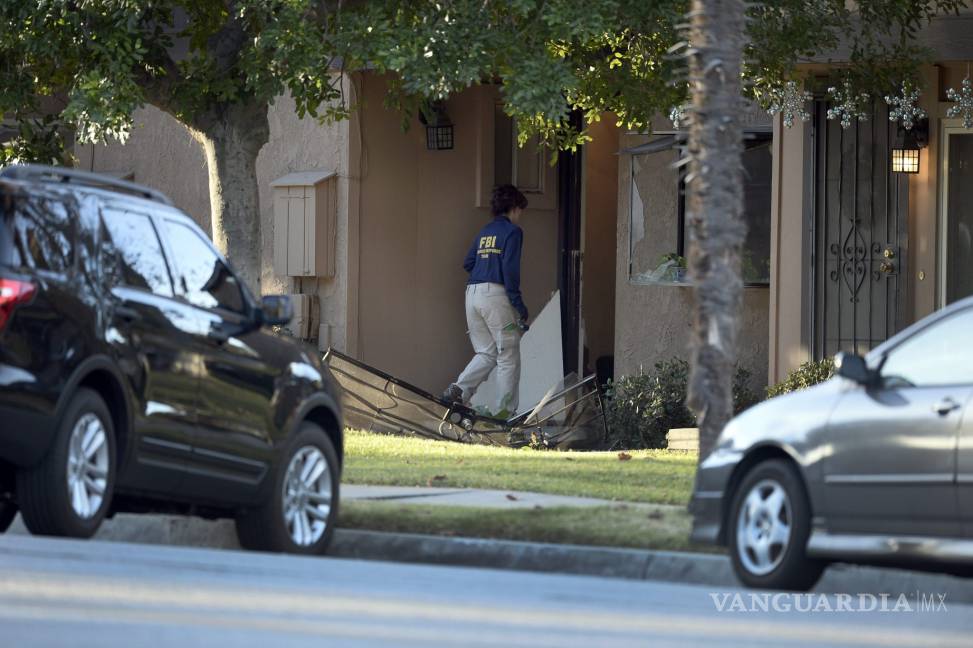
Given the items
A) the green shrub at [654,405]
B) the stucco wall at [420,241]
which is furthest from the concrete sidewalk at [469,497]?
the stucco wall at [420,241]

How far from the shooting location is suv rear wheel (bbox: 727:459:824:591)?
7.39m

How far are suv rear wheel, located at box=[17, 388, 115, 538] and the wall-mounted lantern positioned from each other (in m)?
9.44

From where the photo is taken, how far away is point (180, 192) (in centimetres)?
2134

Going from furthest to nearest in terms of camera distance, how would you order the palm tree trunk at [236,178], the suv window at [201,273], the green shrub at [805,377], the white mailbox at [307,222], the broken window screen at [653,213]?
the white mailbox at [307,222] → the broken window screen at [653,213] → the green shrub at [805,377] → the palm tree trunk at [236,178] → the suv window at [201,273]

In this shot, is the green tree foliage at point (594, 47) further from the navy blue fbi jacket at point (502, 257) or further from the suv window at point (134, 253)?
the suv window at point (134, 253)

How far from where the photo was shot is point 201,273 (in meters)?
8.66

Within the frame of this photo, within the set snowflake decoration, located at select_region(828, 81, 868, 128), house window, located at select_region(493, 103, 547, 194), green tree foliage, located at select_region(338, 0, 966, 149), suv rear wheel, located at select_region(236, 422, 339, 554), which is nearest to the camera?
suv rear wheel, located at select_region(236, 422, 339, 554)

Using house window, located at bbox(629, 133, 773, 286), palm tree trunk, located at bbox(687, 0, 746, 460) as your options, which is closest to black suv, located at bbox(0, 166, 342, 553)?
palm tree trunk, located at bbox(687, 0, 746, 460)

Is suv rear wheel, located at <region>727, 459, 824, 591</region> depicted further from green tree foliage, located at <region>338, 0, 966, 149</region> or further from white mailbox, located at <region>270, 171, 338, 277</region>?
white mailbox, located at <region>270, 171, 338, 277</region>

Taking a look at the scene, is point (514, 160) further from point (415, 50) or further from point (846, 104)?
point (415, 50)

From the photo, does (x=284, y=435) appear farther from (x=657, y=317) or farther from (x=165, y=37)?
(x=657, y=317)

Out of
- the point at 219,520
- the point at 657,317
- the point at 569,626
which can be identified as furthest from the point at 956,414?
the point at 657,317

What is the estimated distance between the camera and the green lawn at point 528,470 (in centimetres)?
1078

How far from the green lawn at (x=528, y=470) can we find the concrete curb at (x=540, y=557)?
6.10ft
